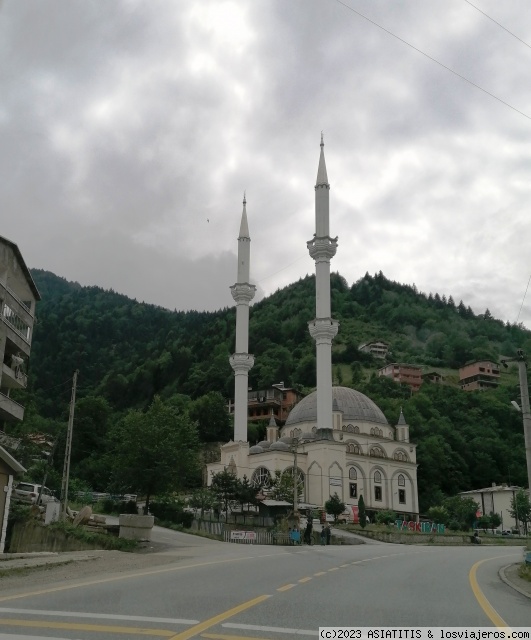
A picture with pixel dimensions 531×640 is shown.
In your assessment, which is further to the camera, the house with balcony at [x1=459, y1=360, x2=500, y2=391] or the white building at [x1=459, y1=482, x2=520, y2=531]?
the house with balcony at [x1=459, y1=360, x2=500, y2=391]

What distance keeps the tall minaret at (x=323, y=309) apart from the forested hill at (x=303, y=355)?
22940 millimetres

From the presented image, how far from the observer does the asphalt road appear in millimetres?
8422

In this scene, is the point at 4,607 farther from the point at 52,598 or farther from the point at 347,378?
the point at 347,378

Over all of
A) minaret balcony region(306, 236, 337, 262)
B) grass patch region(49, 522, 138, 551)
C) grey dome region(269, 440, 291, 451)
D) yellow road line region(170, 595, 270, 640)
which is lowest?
yellow road line region(170, 595, 270, 640)

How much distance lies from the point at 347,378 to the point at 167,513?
89.4m

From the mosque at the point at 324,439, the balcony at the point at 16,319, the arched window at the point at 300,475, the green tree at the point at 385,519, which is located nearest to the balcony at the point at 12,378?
the balcony at the point at 16,319

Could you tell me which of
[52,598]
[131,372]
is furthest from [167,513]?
[131,372]

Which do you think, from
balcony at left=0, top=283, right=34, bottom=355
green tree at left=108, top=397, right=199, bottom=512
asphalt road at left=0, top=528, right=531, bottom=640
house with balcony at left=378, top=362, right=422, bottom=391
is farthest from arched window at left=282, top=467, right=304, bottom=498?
house with balcony at left=378, top=362, right=422, bottom=391

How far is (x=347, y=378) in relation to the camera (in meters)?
130

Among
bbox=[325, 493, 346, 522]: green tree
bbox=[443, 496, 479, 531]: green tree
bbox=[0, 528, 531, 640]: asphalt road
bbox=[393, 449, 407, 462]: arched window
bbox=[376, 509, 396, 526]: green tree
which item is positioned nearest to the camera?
bbox=[0, 528, 531, 640]: asphalt road

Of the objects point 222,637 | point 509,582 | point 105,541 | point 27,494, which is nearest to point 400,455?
point 27,494

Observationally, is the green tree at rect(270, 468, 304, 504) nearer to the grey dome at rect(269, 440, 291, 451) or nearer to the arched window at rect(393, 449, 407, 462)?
the grey dome at rect(269, 440, 291, 451)

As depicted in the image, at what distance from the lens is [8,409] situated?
3572cm

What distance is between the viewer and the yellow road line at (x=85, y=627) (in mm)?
8098
